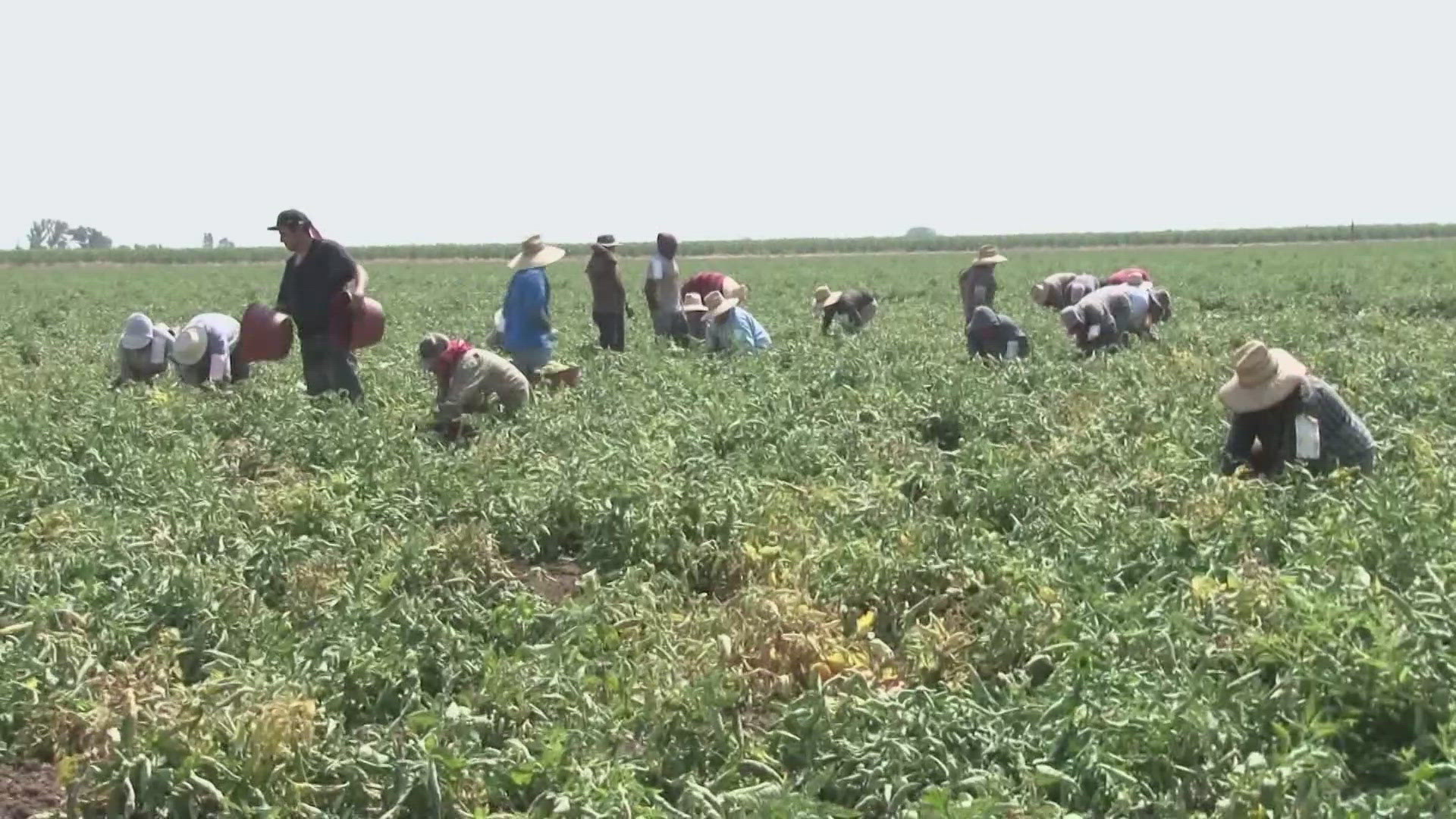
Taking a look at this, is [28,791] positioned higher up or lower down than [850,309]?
lower down

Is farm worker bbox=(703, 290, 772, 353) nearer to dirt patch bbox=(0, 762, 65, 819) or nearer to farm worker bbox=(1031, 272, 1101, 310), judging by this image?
farm worker bbox=(1031, 272, 1101, 310)

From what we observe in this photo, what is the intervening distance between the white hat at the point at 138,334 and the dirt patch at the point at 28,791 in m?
6.09

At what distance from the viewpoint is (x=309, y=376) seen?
8.92 metres

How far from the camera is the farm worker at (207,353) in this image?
369 inches

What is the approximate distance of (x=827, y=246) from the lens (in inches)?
2761

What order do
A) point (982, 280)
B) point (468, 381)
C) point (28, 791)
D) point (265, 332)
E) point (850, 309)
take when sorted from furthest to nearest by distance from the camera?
point (850, 309), point (982, 280), point (265, 332), point (468, 381), point (28, 791)

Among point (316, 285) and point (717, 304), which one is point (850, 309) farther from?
point (316, 285)

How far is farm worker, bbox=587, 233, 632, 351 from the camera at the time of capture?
478 inches

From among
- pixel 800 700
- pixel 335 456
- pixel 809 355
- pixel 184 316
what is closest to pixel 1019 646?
pixel 800 700

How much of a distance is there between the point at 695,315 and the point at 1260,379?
7.16 meters

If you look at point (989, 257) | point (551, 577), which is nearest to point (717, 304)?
point (989, 257)

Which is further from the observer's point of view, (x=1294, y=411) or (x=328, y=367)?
(x=328, y=367)

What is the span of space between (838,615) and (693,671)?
81 centimetres

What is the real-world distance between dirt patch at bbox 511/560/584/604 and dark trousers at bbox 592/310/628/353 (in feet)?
21.7
